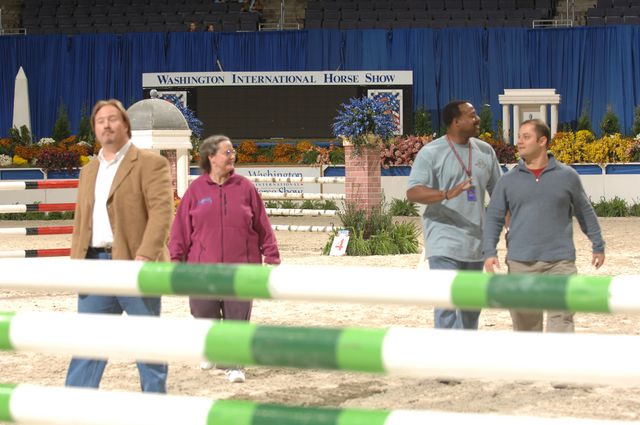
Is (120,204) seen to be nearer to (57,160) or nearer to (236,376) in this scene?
(236,376)

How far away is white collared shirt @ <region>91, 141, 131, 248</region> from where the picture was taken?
16.9ft

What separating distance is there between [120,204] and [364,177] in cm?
970

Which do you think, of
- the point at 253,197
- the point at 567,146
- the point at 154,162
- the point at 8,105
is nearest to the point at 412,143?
the point at 567,146

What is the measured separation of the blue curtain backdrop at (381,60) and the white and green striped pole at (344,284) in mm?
25839

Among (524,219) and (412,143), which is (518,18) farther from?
(524,219)

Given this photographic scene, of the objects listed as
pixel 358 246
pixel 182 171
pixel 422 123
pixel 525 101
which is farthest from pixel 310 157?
pixel 182 171

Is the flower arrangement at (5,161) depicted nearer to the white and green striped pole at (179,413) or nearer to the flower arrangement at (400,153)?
the flower arrangement at (400,153)

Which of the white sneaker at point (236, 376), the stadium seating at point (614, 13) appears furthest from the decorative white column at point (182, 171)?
the stadium seating at point (614, 13)

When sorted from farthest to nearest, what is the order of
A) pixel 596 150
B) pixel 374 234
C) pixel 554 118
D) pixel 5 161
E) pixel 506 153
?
pixel 554 118, pixel 5 161, pixel 506 153, pixel 596 150, pixel 374 234

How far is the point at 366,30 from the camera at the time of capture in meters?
28.4

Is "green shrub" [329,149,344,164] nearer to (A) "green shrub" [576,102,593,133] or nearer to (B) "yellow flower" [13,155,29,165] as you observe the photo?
(A) "green shrub" [576,102,593,133]

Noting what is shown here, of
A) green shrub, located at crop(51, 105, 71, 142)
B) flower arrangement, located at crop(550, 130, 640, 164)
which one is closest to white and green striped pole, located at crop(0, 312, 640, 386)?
flower arrangement, located at crop(550, 130, 640, 164)

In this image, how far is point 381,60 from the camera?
28.3m

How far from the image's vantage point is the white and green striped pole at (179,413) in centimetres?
207
